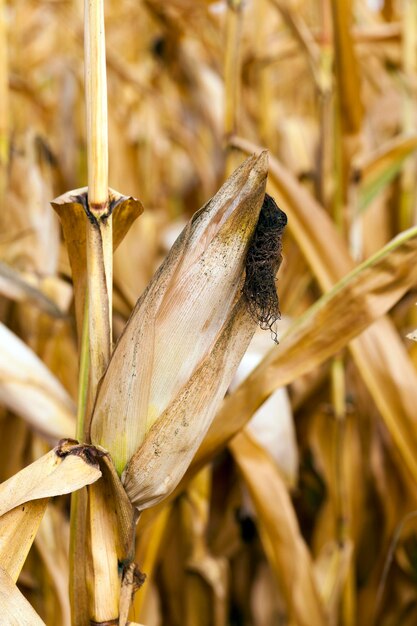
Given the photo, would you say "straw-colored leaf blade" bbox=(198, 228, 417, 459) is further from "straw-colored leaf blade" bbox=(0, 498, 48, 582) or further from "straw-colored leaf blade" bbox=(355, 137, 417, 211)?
"straw-colored leaf blade" bbox=(355, 137, 417, 211)

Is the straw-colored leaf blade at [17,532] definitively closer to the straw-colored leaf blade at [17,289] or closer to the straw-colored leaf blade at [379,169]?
the straw-colored leaf blade at [17,289]

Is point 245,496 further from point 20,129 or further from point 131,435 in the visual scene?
point 20,129

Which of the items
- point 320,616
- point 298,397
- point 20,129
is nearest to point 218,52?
point 20,129

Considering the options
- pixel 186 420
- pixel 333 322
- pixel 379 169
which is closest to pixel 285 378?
pixel 333 322

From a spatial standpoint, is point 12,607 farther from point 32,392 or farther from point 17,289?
point 17,289

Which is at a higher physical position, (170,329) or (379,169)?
(379,169)

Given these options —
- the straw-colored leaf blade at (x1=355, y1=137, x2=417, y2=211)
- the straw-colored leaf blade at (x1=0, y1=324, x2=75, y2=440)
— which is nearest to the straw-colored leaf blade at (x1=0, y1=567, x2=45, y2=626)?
the straw-colored leaf blade at (x1=0, y1=324, x2=75, y2=440)

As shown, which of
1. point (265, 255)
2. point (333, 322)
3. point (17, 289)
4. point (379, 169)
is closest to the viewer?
point (265, 255)
